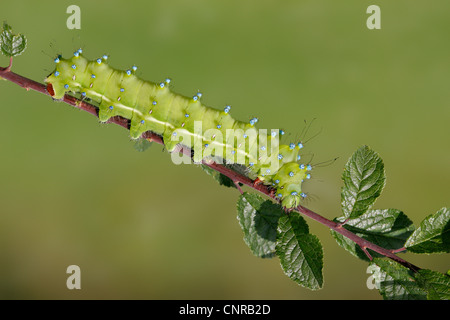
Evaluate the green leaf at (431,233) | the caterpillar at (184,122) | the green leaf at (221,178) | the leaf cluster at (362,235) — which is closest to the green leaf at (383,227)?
the leaf cluster at (362,235)

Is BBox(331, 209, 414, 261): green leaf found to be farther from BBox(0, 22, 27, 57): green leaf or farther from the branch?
BBox(0, 22, 27, 57): green leaf

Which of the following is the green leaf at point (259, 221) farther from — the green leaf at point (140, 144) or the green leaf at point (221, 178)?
the green leaf at point (140, 144)

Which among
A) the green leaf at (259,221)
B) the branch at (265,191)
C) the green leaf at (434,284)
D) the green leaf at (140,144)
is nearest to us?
the green leaf at (434,284)

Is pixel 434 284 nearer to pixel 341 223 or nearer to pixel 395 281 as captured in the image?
pixel 395 281

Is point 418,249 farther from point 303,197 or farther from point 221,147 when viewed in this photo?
point 221,147

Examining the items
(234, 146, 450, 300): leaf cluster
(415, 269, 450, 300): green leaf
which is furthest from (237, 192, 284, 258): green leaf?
(415, 269, 450, 300): green leaf
